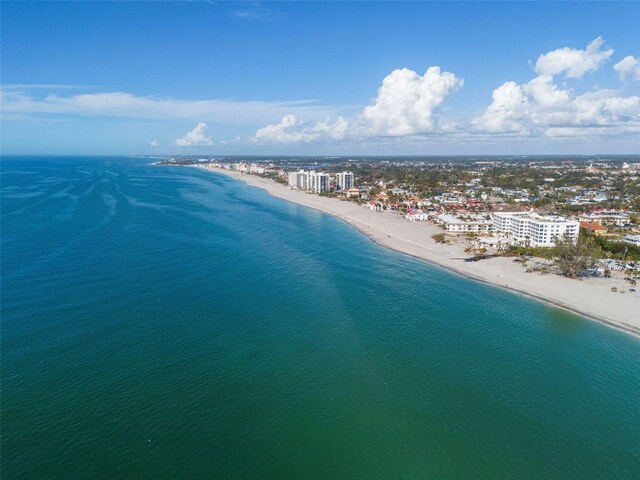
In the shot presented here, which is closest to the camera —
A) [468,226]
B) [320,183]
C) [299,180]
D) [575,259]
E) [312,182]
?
[575,259]

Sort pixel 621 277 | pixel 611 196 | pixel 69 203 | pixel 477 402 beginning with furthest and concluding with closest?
pixel 611 196, pixel 69 203, pixel 621 277, pixel 477 402

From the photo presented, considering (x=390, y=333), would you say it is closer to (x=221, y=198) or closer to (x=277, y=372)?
(x=277, y=372)

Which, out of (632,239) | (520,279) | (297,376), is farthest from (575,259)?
(297,376)

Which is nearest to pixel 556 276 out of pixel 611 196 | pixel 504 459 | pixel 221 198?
pixel 504 459

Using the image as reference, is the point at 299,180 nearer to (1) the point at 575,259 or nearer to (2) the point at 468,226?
(2) the point at 468,226

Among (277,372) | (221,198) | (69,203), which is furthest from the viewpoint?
(221,198)

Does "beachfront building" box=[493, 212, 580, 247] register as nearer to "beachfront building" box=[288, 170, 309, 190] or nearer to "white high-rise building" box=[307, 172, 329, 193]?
"white high-rise building" box=[307, 172, 329, 193]
